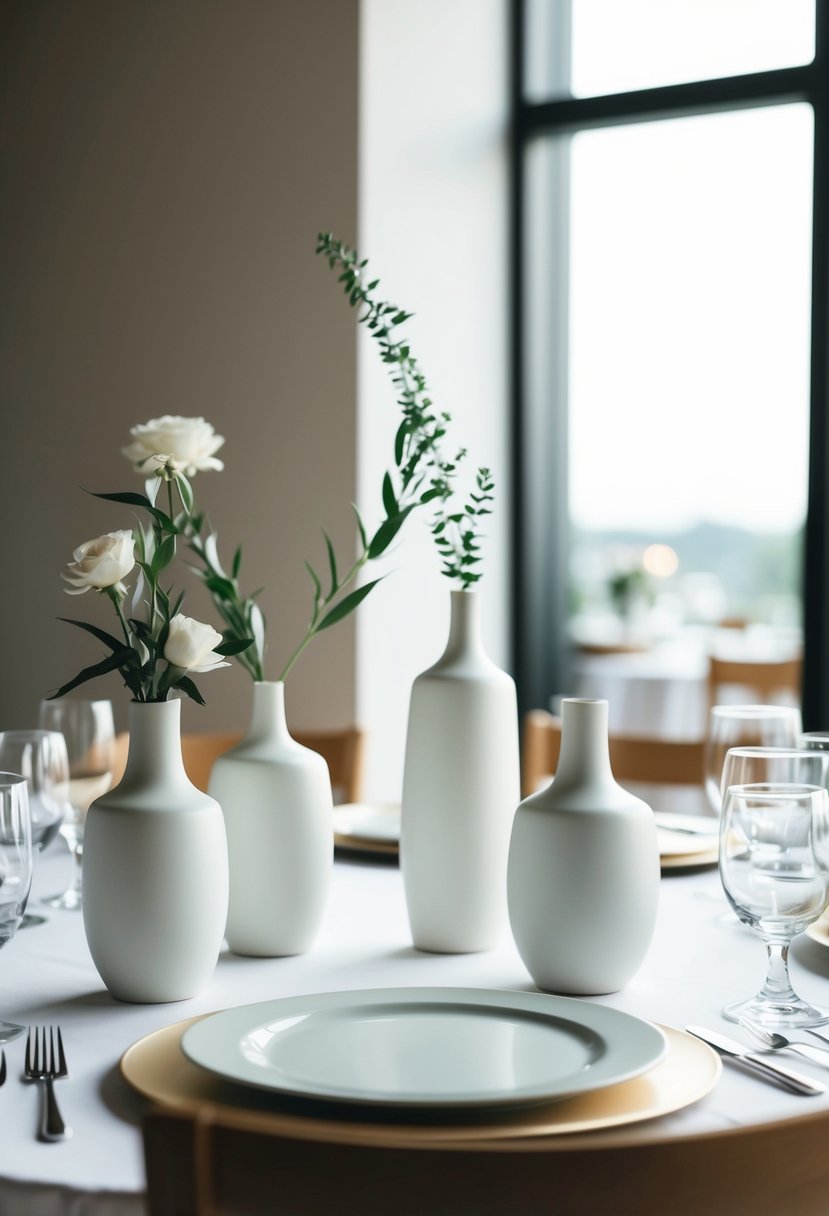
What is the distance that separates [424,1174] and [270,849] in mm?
646

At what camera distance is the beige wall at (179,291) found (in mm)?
3230

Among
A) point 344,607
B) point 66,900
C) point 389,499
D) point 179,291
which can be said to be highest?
point 179,291

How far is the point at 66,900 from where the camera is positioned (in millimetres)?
1449

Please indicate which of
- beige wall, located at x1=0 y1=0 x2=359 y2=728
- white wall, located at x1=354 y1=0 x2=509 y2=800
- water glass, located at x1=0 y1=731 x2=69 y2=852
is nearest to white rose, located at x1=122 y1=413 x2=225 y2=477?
water glass, located at x1=0 y1=731 x2=69 y2=852

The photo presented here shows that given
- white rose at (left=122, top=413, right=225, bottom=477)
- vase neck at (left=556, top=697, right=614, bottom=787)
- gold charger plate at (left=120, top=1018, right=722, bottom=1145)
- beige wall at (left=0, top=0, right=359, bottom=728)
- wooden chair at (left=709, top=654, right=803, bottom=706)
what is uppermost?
beige wall at (left=0, top=0, right=359, bottom=728)

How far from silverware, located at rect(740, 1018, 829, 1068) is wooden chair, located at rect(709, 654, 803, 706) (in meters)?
2.98

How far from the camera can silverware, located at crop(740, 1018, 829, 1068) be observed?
37.0 inches

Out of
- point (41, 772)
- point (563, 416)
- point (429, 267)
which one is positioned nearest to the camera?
point (41, 772)

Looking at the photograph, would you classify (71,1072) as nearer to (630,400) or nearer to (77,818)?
(77,818)

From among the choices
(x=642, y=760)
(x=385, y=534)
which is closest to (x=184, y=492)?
(x=385, y=534)

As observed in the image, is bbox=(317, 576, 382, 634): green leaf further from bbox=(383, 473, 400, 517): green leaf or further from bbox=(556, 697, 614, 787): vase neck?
bbox=(556, 697, 614, 787): vase neck

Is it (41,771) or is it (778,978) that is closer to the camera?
(778,978)

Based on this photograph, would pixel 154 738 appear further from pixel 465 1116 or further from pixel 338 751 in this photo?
pixel 338 751

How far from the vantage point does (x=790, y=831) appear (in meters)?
1.00
